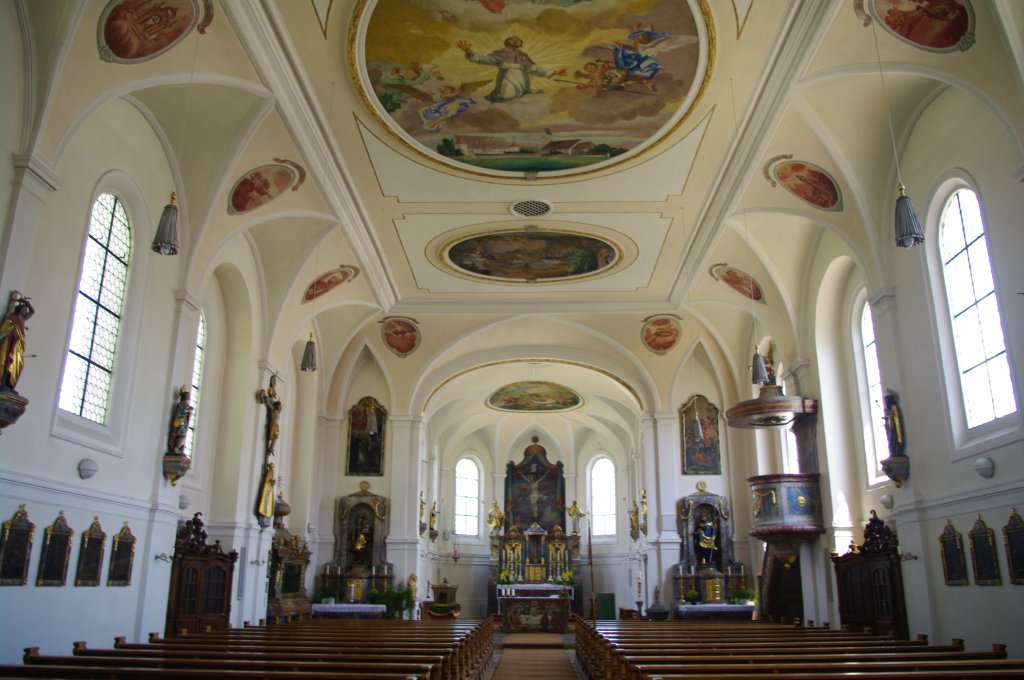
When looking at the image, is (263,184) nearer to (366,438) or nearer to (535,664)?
(535,664)

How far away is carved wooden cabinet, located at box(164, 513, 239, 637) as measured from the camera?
12992 millimetres

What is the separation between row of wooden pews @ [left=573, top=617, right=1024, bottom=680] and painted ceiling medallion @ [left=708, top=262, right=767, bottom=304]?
23.9 feet

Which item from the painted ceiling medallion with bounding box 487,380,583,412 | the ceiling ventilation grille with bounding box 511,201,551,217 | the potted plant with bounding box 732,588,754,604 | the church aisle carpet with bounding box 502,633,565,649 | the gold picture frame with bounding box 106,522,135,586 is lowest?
the church aisle carpet with bounding box 502,633,565,649

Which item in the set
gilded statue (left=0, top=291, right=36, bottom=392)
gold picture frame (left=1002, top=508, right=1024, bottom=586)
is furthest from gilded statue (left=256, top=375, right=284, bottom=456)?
gold picture frame (left=1002, top=508, right=1024, bottom=586)

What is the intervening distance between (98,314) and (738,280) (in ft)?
39.6

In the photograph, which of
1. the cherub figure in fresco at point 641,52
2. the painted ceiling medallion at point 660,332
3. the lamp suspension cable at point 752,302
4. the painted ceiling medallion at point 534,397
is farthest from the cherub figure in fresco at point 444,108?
the painted ceiling medallion at point 534,397

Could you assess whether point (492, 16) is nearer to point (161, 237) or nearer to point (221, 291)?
point (161, 237)

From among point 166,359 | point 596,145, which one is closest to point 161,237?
point 166,359

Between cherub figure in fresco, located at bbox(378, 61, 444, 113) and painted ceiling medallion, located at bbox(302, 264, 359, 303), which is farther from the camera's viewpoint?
painted ceiling medallion, located at bbox(302, 264, 359, 303)

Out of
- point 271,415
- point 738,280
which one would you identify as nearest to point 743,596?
point 738,280

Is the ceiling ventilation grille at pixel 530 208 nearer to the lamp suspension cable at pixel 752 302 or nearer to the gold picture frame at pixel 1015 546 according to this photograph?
the lamp suspension cable at pixel 752 302

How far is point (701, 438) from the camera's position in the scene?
22.3 meters

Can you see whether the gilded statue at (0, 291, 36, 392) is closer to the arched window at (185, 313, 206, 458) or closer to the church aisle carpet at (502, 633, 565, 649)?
the arched window at (185, 313, 206, 458)

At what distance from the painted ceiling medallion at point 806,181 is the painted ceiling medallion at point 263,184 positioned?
24.7ft
